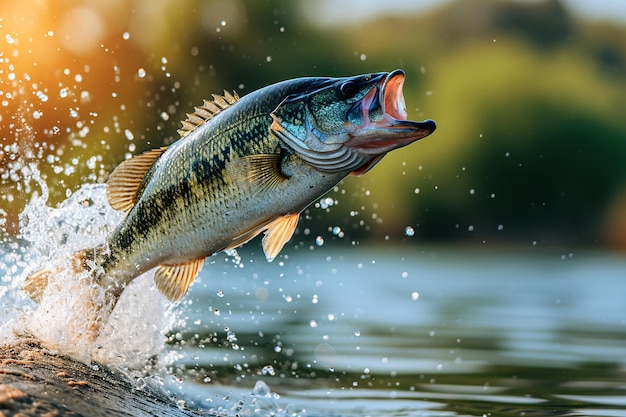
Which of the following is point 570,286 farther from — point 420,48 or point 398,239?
point 420,48

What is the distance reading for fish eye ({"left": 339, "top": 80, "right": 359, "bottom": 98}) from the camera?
5.08m

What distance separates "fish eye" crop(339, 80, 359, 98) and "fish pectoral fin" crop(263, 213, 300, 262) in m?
0.68

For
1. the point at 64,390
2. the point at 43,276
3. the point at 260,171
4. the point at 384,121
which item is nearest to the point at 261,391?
the point at 43,276

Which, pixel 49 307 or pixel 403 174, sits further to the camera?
pixel 403 174

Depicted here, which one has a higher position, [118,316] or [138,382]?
[118,316]

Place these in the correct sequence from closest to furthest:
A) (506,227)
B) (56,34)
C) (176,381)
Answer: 1. (176,381)
2. (56,34)
3. (506,227)

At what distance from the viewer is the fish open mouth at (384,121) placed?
4949 millimetres

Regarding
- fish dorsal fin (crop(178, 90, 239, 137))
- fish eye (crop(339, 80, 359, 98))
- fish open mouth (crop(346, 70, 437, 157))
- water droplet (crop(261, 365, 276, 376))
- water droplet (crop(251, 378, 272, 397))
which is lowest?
water droplet (crop(251, 378, 272, 397))

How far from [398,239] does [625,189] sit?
9.29 metres

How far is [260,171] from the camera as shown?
16.7 feet

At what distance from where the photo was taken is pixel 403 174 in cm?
4197

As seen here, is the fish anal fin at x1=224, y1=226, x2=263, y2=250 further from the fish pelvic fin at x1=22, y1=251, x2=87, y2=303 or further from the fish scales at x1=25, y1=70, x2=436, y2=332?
the fish pelvic fin at x1=22, y1=251, x2=87, y2=303

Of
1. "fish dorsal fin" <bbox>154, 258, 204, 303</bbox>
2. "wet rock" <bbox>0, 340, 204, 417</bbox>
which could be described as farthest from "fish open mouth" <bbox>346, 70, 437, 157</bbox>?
"wet rock" <bbox>0, 340, 204, 417</bbox>

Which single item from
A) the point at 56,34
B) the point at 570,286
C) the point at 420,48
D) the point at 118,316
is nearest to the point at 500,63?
the point at 420,48
